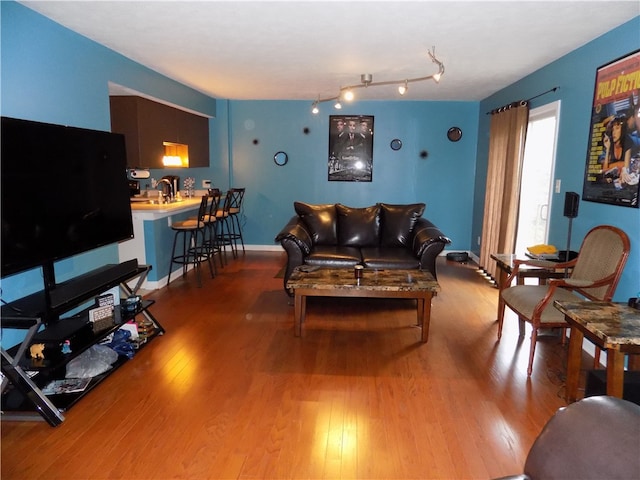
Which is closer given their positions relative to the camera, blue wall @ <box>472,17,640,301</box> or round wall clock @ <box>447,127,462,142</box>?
blue wall @ <box>472,17,640,301</box>

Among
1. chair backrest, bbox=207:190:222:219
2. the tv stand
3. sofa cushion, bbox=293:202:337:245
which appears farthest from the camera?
chair backrest, bbox=207:190:222:219

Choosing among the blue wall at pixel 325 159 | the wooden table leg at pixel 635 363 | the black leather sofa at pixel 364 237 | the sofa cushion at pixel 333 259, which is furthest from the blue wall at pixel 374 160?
the wooden table leg at pixel 635 363

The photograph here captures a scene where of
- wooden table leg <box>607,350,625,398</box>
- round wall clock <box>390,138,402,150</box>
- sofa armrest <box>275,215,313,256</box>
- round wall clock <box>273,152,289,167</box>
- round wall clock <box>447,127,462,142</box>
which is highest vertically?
round wall clock <box>447,127,462,142</box>

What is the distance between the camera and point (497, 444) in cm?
220

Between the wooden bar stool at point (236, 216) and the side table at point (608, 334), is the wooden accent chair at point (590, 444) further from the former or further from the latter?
the wooden bar stool at point (236, 216)

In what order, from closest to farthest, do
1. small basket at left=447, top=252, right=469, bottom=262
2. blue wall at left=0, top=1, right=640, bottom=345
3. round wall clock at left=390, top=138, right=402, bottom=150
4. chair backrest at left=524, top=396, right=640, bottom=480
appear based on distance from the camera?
chair backrest at left=524, top=396, right=640, bottom=480, small basket at left=447, top=252, right=469, bottom=262, blue wall at left=0, top=1, right=640, bottom=345, round wall clock at left=390, top=138, right=402, bottom=150

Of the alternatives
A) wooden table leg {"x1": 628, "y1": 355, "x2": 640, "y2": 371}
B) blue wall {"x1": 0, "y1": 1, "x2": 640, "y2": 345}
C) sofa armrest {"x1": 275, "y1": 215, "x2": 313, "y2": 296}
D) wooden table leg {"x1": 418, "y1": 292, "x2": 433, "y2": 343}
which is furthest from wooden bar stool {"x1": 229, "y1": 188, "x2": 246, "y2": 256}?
wooden table leg {"x1": 628, "y1": 355, "x2": 640, "y2": 371}

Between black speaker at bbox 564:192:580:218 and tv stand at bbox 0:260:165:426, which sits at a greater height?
black speaker at bbox 564:192:580:218

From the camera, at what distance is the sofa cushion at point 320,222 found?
198 inches

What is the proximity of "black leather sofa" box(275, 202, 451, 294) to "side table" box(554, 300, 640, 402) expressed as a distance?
6.18ft

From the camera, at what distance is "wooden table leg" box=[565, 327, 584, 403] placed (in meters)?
2.52

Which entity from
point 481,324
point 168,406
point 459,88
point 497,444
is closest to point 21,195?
point 168,406

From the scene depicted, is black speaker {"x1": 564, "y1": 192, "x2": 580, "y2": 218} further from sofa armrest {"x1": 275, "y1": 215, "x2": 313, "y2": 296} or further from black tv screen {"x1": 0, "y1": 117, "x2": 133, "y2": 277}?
black tv screen {"x1": 0, "y1": 117, "x2": 133, "y2": 277}

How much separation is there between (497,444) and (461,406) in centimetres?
36
